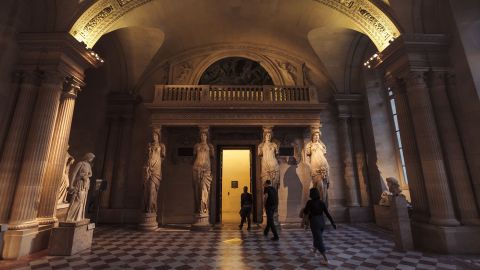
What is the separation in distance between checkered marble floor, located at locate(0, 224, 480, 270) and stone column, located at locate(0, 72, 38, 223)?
136 centimetres

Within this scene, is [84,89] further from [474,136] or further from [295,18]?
[474,136]

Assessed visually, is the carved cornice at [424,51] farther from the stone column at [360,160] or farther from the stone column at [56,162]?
the stone column at [56,162]

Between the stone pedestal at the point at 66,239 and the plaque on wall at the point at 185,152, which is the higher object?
the plaque on wall at the point at 185,152

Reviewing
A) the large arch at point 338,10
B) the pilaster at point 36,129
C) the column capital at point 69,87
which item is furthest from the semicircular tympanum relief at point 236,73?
the pilaster at point 36,129

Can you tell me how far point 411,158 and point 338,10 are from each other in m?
4.51

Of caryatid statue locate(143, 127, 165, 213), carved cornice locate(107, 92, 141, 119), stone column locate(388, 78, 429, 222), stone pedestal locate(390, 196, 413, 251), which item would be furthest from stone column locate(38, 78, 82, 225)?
stone column locate(388, 78, 429, 222)

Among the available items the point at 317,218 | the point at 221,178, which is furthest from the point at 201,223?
the point at 317,218

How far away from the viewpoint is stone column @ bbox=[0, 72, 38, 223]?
172 inches

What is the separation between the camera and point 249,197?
6.82m

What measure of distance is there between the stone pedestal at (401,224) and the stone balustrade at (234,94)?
13.3 feet

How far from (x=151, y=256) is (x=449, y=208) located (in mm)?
5687

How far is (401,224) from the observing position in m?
4.52

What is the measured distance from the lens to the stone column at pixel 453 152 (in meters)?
4.34

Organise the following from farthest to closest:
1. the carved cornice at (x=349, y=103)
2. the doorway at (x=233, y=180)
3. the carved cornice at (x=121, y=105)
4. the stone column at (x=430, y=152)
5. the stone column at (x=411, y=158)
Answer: the doorway at (x=233, y=180) → the carved cornice at (x=349, y=103) → the carved cornice at (x=121, y=105) → the stone column at (x=411, y=158) → the stone column at (x=430, y=152)
